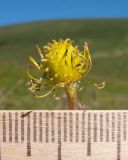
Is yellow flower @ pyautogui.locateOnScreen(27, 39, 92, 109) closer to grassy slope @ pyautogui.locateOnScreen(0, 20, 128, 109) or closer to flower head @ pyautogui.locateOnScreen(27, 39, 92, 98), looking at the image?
flower head @ pyautogui.locateOnScreen(27, 39, 92, 98)

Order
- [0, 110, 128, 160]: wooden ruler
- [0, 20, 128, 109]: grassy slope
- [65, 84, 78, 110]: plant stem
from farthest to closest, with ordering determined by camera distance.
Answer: [0, 20, 128, 109]: grassy slope, [65, 84, 78, 110]: plant stem, [0, 110, 128, 160]: wooden ruler

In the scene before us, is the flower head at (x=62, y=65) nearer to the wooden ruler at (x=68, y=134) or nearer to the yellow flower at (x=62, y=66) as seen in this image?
Result: the yellow flower at (x=62, y=66)

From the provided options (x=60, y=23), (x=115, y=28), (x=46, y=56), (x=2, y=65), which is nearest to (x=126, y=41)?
(x=115, y=28)

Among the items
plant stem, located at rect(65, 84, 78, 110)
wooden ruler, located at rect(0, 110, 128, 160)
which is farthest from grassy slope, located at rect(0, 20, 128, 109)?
wooden ruler, located at rect(0, 110, 128, 160)

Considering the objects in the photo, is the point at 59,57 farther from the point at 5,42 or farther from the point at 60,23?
the point at 60,23

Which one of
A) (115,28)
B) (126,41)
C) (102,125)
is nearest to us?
(102,125)
